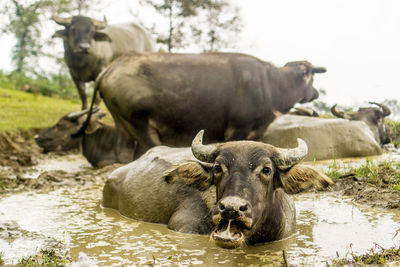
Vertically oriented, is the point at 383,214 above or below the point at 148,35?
below

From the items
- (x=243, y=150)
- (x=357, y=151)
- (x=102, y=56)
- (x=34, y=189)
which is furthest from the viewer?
(x=102, y=56)

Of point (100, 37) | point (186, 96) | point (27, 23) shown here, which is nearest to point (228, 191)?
point (186, 96)

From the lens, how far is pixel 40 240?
13.1ft

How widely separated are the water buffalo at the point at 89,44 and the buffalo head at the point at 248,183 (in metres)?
7.00

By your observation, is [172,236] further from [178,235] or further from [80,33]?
[80,33]

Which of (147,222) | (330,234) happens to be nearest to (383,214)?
(330,234)

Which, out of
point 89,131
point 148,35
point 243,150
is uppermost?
point 148,35

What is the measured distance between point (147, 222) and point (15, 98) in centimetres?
1356

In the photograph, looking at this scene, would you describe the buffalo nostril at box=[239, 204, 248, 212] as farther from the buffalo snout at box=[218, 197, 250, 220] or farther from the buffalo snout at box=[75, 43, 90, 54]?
the buffalo snout at box=[75, 43, 90, 54]

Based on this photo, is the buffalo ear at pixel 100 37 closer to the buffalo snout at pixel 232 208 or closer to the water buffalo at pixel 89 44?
the water buffalo at pixel 89 44

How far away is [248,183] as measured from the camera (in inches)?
144

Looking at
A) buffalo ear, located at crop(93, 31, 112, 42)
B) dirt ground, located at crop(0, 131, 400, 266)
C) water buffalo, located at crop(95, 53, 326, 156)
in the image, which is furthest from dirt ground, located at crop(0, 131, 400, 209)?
buffalo ear, located at crop(93, 31, 112, 42)

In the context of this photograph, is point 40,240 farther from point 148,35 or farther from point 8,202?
point 148,35

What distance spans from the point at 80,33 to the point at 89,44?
0.31 metres
